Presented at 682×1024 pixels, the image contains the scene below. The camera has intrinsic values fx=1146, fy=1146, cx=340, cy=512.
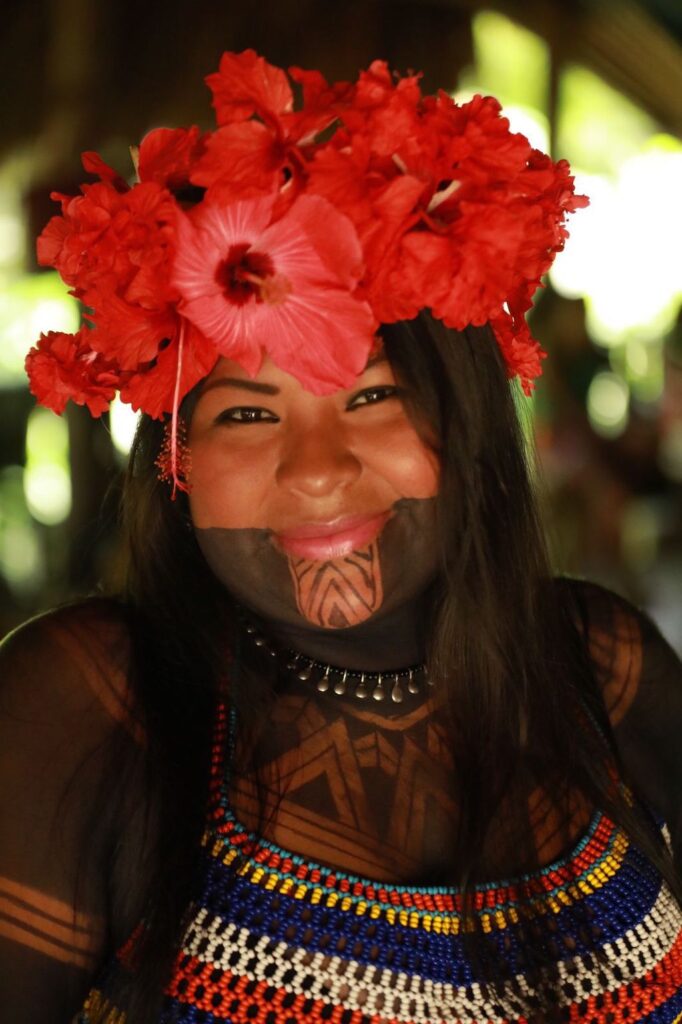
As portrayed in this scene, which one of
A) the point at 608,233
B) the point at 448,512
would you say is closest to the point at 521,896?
the point at 448,512

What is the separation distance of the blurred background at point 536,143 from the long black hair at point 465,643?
1.36m

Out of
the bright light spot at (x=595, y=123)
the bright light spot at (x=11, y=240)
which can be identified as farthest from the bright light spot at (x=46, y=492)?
the bright light spot at (x=595, y=123)

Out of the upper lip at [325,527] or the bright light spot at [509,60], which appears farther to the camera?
the bright light spot at [509,60]

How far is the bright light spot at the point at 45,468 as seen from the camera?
5.45 m

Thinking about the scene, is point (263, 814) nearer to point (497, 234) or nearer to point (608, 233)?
point (497, 234)

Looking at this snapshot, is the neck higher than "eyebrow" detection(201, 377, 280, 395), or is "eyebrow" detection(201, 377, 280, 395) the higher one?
"eyebrow" detection(201, 377, 280, 395)

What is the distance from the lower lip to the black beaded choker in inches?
6.9

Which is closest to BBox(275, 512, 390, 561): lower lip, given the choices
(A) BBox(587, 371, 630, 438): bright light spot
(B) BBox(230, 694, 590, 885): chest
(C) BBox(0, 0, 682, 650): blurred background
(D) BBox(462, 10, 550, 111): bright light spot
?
(B) BBox(230, 694, 590, 885): chest

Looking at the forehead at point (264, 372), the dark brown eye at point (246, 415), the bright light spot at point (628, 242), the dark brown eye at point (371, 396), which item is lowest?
the dark brown eye at point (246, 415)

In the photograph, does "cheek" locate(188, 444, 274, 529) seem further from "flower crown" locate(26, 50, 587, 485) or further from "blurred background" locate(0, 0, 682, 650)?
"blurred background" locate(0, 0, 682, 650)

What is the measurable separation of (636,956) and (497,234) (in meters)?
0.74

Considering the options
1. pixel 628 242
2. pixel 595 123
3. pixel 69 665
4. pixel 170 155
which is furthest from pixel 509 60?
pixel 69 665

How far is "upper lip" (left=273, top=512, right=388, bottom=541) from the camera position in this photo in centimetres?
111

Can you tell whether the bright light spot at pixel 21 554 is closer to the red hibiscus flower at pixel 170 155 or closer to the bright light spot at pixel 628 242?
the bright light spot at pixel 628 242
